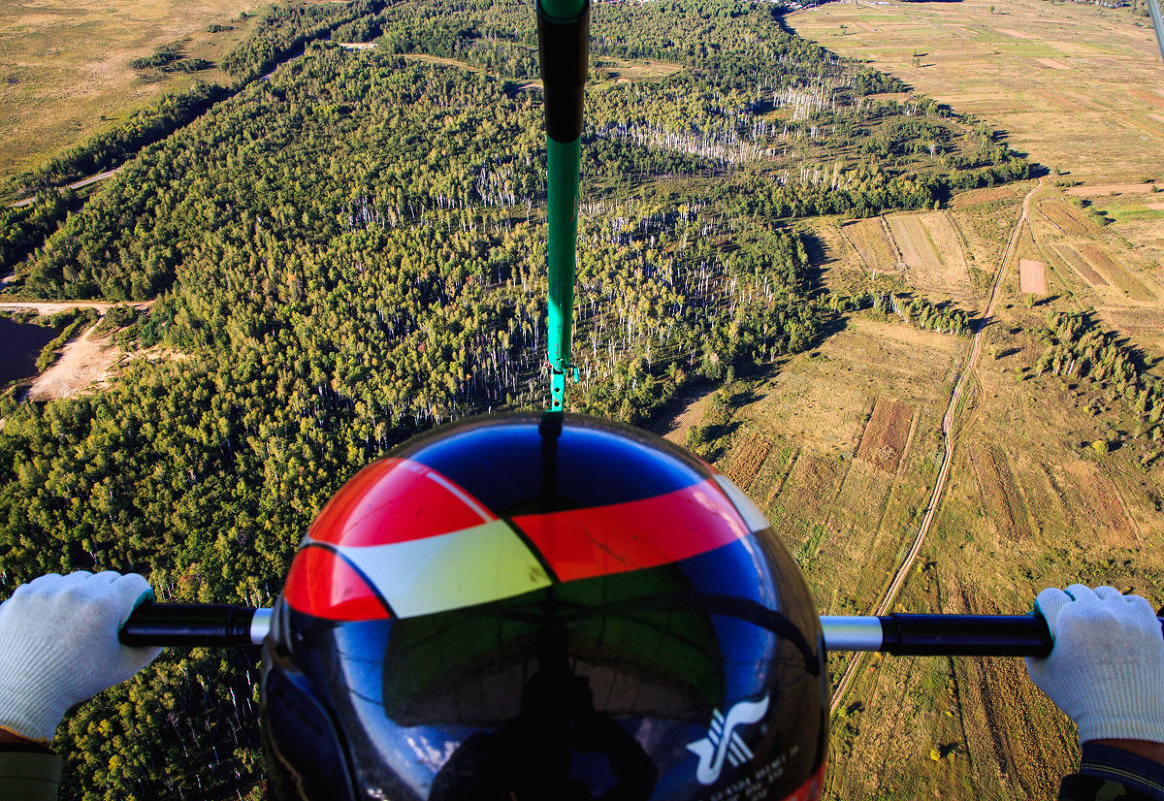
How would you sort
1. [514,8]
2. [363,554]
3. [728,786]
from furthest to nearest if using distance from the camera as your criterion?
[514,8] → [363,554] → [728,786]

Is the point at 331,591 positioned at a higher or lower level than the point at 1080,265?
higher

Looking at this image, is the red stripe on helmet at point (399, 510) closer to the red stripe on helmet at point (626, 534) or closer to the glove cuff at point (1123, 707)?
the red stripe on helmet at point (626, 534)

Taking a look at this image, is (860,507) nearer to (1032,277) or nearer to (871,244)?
(1032,277)

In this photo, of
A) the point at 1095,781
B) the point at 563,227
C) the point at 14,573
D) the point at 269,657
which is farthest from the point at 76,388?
the point at 1095,781

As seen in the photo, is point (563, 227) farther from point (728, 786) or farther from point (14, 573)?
point (14, 573)

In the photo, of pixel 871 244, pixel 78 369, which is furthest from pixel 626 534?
pixel 871 244

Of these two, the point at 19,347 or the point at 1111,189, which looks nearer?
the point at 19,347
